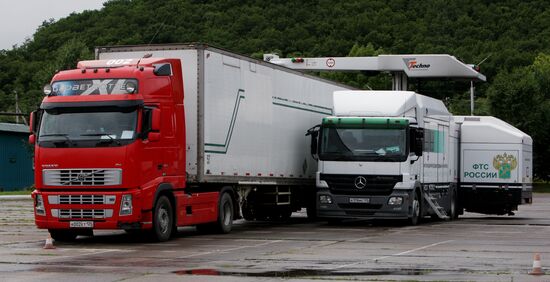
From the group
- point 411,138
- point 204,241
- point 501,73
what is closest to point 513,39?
point 501,73

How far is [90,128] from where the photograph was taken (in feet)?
65.0

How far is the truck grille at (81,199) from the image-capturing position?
19656 mm

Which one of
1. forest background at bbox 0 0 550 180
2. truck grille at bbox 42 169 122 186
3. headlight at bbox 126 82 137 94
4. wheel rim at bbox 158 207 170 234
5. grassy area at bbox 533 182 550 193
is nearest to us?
truck grille at bbox 42 169 122 186

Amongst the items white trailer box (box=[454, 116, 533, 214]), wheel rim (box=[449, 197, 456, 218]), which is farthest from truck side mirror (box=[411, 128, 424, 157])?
white trailer box (box=[454, 116, 533, 214])

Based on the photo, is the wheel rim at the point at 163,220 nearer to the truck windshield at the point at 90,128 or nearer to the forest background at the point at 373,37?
the truck windshield at the point at 90,128

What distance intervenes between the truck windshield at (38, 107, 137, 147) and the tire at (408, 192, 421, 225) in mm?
9455

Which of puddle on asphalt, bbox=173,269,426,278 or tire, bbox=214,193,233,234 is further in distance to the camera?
tire, bbox=214,193,233,234

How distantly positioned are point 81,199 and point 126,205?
2.90ft

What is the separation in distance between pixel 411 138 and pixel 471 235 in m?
3.59

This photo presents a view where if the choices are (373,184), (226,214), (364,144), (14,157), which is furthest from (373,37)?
(226,214)

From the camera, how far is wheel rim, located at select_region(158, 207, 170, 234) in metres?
20.6

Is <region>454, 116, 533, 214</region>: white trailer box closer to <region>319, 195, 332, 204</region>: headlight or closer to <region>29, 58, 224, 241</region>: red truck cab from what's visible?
<region>319, 195, 332, 204</region>: headlight

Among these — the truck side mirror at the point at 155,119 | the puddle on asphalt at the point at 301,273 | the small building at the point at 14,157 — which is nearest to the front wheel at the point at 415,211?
the truck side mirror at the point at 155,119

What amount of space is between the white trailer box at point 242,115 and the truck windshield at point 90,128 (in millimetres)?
2000
